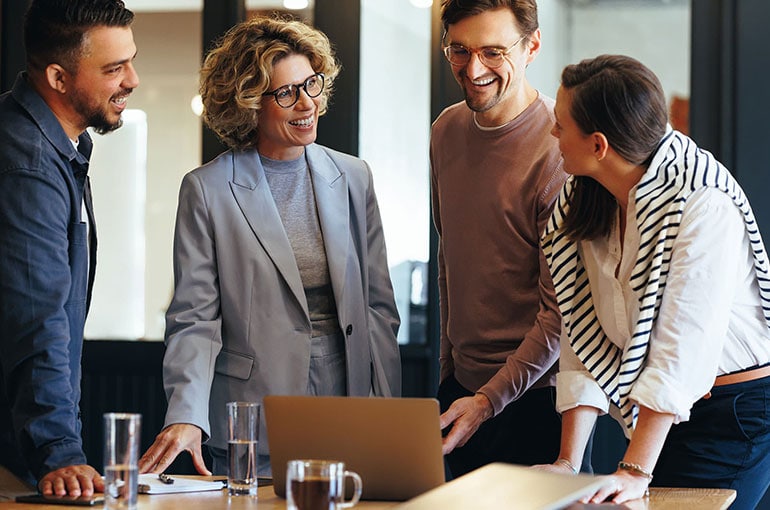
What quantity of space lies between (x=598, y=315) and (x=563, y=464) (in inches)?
11.9

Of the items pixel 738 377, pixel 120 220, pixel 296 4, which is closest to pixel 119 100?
pixel 738 377

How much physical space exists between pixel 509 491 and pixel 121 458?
1.90 feet

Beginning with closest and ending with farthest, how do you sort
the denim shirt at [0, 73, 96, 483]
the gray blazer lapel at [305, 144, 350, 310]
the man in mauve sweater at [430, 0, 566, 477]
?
the denim shirt at [0, 73, 96, 483]
the man in mauve sweater at [430, 0, 566, 477]
the gray blazer lapel at [305, 144, 350, 310]

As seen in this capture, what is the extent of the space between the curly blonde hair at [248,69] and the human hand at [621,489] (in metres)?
1.27

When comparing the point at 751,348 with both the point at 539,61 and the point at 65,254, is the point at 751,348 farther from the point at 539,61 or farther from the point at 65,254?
the point at 539,61

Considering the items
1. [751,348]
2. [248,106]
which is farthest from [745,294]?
[248,106]

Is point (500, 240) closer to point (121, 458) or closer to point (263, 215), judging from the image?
point (263, 215)

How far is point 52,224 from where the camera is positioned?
2.11 m

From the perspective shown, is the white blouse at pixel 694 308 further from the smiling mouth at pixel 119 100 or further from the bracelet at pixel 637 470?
the smiling mouth at pixel 119 100

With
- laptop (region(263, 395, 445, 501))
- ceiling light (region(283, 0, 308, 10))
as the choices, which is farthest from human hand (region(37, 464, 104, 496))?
ceiling light (region(283, 0, 308, 10))

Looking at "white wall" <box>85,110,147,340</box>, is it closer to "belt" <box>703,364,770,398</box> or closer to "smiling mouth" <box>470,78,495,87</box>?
"smiling mouth" <box>470,78,495,87</box>

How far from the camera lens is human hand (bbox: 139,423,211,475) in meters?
2.15

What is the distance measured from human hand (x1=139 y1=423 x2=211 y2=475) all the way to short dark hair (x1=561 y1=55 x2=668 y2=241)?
104 cm

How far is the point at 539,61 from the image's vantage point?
4.03 metres
